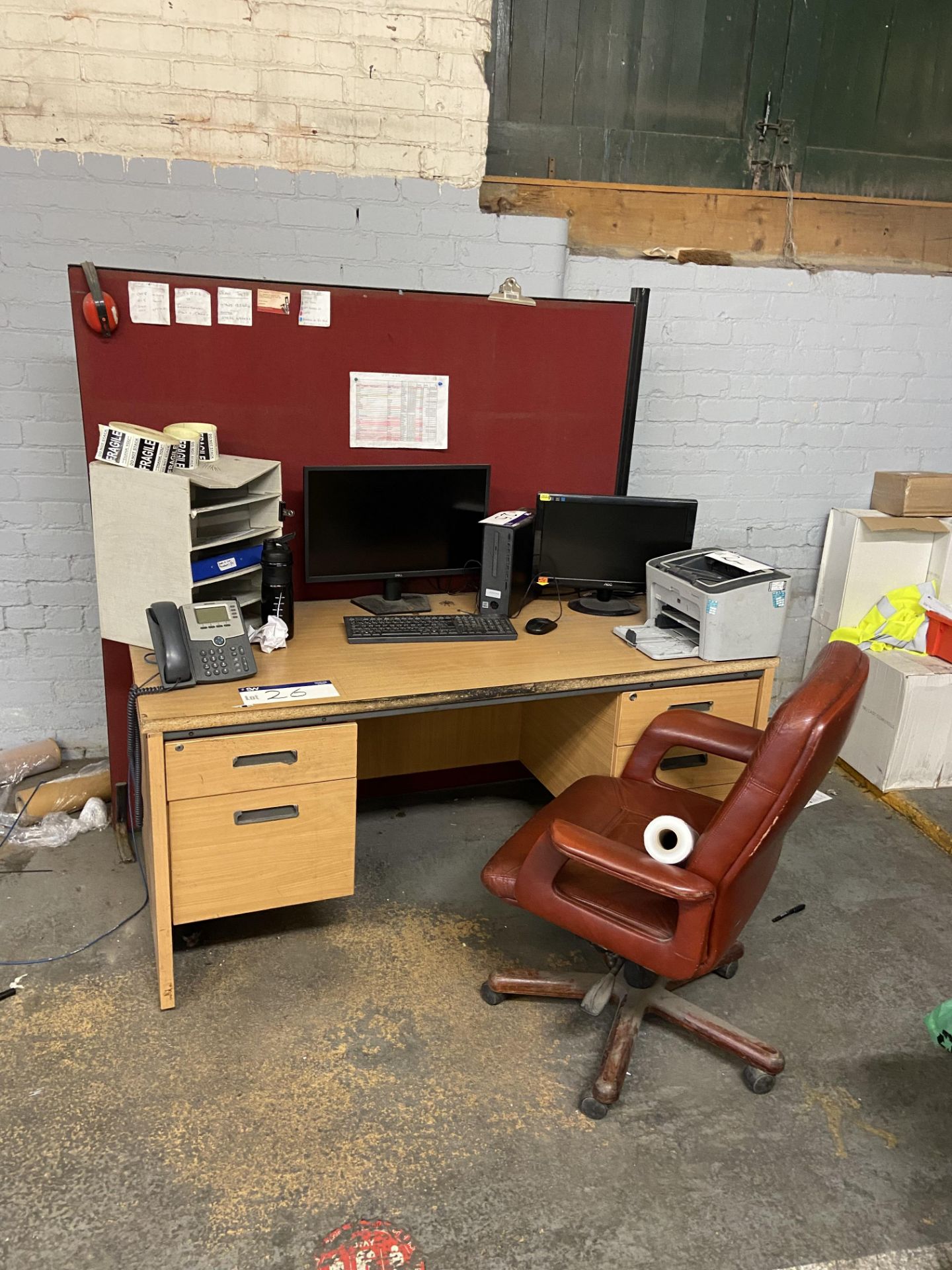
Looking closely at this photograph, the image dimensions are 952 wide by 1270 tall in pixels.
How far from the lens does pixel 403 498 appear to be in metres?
2.66

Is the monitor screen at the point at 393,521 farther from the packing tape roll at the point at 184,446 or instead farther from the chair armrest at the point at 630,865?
the chair armrest at the point at 630,865

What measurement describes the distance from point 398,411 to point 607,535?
741mm

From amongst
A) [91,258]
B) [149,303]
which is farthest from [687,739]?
[91,258]

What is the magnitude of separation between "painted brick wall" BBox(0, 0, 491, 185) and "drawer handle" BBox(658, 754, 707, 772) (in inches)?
77.0

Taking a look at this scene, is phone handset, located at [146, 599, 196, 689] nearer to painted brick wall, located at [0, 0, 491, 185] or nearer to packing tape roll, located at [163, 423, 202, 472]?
packing tape roll, located at [163, 423, 202, 472]

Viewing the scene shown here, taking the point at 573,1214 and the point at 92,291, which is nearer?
the point at 573,1214

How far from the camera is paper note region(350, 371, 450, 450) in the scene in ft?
8.97

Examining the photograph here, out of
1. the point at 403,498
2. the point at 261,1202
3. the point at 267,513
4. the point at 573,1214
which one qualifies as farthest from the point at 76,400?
the point at 573,1214

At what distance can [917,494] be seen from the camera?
355 centimetres

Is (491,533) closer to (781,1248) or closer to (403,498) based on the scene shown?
(403,498)

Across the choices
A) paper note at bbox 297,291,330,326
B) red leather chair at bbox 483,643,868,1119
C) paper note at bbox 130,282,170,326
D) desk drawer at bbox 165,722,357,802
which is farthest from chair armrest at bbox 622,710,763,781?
paper note at bbox 130,282,170,326

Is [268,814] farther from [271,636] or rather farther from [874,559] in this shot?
[874,559]

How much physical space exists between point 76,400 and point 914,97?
10.7 feet

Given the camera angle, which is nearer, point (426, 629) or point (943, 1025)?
point (943, 1025)
